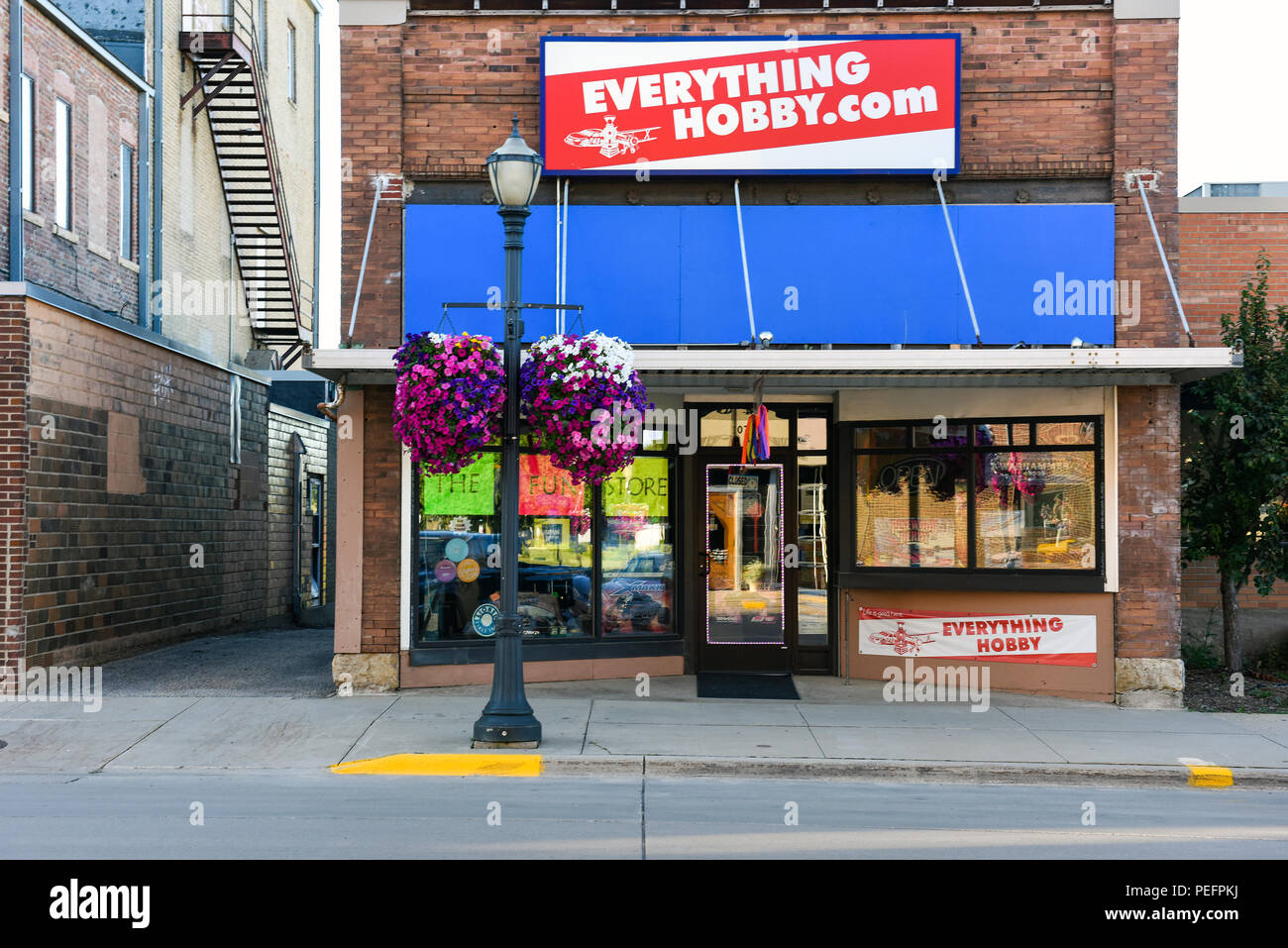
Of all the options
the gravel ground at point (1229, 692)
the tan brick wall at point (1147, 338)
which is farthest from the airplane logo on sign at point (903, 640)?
the gravel ground at point (1229, 692)

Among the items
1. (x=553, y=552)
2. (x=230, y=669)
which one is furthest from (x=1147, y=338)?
(x=230, y=669)

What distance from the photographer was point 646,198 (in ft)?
41.8

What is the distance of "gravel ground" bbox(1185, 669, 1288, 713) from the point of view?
1207 cm

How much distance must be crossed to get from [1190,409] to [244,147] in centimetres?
1573

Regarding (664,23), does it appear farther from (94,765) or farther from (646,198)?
(94,765)

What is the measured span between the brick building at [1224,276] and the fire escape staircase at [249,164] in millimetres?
12681

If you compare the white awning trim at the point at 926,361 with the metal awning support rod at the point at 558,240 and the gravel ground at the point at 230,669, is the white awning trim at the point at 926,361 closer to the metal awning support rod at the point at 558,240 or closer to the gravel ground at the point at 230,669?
the metal awning support rod at the point at 558,240

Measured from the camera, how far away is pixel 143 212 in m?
16.8

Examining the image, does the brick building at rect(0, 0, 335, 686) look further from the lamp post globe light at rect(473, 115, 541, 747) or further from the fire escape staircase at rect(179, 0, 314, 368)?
the lamp post globe light at rect(473, 115, 541, 747)

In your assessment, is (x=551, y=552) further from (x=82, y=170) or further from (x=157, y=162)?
(x=157, y=162)

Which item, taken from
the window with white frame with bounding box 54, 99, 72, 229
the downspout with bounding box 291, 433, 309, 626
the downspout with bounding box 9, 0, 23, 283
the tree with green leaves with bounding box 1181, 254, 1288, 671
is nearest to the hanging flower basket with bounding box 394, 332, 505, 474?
the downspout with bounding box 9, 0, 23, 283

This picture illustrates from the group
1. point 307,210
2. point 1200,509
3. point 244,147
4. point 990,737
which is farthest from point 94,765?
point 307,210

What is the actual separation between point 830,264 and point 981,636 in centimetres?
437

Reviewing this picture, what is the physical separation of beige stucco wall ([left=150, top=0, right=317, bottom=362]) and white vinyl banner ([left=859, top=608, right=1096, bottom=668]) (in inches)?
463
